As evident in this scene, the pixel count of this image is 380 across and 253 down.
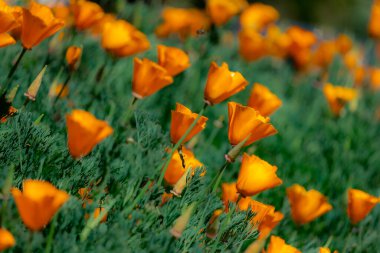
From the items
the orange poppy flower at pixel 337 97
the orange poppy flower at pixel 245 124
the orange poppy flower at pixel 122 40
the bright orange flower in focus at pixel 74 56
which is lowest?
the orange poppy flower at pixel 337 97

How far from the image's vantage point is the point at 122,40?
1.83 meters

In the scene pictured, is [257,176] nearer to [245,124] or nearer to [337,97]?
[245,124]

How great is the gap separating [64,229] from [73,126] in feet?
0.75

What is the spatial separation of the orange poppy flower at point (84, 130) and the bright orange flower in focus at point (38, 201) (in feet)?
0.57

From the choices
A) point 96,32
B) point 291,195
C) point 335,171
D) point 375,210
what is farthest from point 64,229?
point 96,32

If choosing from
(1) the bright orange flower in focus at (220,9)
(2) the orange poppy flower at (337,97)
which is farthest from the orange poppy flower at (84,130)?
(2) the orange poppy flower at (337,97)

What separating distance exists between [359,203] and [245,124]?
1.74 feet

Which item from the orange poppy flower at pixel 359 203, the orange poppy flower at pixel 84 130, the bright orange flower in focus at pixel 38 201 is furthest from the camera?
the orange poppy flower at pixel 359 203

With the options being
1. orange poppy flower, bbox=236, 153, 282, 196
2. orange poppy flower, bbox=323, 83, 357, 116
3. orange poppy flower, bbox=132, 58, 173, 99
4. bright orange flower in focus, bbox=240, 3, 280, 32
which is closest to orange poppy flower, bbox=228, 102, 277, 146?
orange poppy flower, bbox=236, 153, 282, 196

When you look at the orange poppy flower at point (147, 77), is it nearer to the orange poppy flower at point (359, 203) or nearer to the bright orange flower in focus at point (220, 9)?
the orange poppy flower at point (359, 203)

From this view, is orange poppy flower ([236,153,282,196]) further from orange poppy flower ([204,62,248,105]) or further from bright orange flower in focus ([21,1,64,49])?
bright orange flower in focus ([21,1,64,49])

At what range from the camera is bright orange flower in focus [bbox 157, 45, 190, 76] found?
1631 mm

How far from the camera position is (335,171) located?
8.05 feet

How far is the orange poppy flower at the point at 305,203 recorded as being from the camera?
164 centimetres
